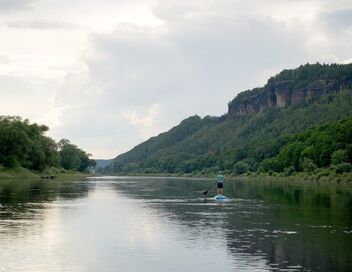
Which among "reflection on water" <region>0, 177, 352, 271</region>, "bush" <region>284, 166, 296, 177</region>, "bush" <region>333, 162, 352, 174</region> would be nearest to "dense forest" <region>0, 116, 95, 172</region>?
"bush" <region>284, 166, 296, 177</region>

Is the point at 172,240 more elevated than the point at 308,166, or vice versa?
the point at 308,166

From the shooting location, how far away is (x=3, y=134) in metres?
124

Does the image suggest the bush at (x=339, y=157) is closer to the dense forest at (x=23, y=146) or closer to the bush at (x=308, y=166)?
the bush at (x=308, y=166)

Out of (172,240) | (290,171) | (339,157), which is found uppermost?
(339,157)

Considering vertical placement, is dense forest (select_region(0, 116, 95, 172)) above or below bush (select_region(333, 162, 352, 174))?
above

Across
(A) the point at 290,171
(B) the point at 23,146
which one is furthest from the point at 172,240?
(A) the point at 290,171

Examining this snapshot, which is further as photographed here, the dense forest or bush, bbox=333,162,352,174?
the dense forest

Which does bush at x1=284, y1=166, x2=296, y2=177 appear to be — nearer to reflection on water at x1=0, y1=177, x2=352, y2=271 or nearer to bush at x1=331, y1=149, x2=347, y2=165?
bush at x1=331, y1=149, x2=347, y2=165

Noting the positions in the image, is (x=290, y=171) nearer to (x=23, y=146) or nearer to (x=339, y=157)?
(x=339, y=157)

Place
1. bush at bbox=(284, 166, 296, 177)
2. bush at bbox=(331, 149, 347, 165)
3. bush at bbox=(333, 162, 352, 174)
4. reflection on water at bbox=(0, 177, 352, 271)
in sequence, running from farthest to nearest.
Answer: bush at bbox=(284, 166, 296, 177) → bush at bbox=(331, 149, 347, 165) → bush at bbox=(333, 162, 352, 174) → reflection on water at bbox=(0, 177, 352, 271)

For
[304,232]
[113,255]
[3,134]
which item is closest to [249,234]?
[304,232]

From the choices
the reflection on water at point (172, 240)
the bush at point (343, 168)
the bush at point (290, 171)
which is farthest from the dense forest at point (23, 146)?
the reflection on water at point (172, 240)

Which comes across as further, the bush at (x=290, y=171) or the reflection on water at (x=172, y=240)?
the bush at (x=290, y=171)

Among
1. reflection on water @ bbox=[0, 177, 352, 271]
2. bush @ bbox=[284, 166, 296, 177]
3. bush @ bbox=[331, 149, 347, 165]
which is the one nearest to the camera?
reflection on water @ bbox=[0, 177, 352, 271]
